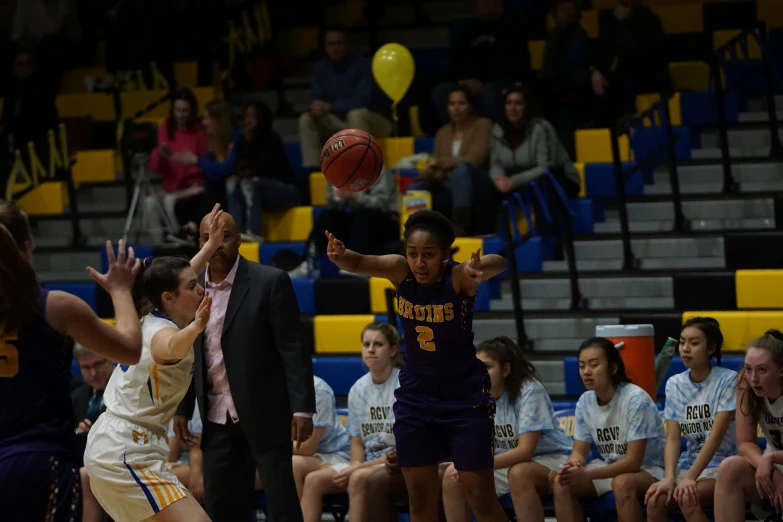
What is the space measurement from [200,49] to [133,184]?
5.69ft

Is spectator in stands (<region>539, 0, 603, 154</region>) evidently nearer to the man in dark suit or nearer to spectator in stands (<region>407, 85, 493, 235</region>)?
spectator in stands (<region>407, 85, 493, 235</region>)

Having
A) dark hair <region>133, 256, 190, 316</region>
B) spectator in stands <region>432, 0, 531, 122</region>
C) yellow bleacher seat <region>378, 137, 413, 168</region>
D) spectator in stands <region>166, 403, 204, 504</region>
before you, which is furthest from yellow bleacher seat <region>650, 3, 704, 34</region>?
dark hair <region>133, 256, 190, 316</region>

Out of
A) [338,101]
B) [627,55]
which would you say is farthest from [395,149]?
[627,55]

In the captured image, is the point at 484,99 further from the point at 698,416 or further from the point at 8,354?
the point at 8,354

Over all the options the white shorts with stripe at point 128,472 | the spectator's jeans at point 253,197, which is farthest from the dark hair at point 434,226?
the spectator's jeans at point 253,197

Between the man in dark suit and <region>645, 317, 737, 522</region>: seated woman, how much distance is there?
1848 mm

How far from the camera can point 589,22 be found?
11750mm

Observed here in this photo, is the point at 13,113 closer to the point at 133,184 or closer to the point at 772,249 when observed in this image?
the point at 133,184

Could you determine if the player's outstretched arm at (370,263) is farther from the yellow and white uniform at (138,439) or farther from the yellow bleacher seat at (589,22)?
the yellow bleacher seat at (589,22)

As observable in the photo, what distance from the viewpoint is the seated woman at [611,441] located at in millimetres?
6539

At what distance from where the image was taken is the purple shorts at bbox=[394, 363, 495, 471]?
563 centimetres

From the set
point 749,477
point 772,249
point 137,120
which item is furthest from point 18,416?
point 137,120

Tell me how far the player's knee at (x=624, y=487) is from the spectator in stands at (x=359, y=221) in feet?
11.4

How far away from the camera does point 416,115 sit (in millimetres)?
11320
